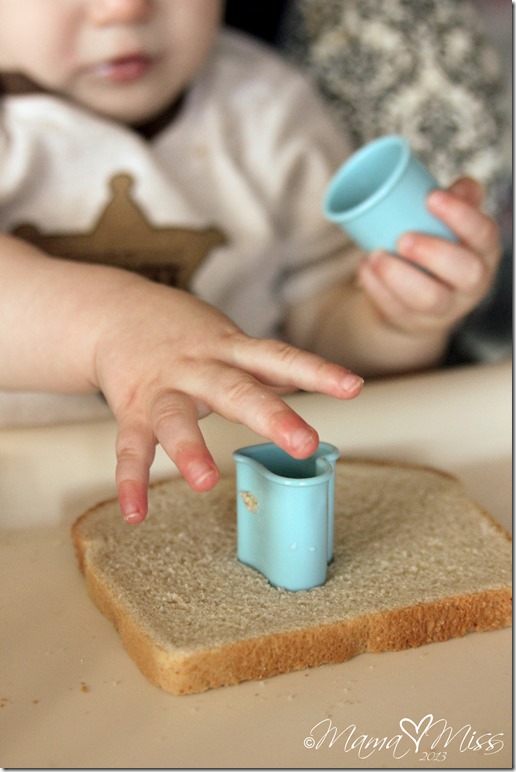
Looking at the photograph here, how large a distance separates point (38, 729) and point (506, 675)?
1.00ft

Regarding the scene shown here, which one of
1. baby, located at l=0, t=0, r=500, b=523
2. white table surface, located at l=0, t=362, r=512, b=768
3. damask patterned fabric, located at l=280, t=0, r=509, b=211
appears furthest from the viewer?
damask patterned fabric, located at l=280, t=0, r=509, b=211

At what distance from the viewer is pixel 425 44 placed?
136cm

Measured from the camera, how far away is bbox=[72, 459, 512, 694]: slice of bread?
644 mm

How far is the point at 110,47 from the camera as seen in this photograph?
1075 mm

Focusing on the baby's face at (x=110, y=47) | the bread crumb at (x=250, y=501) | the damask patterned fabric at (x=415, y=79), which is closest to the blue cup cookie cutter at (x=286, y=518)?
the bread crumb at (x=250, y=501)

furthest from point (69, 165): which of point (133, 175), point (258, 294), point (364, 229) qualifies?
point (364, 229)

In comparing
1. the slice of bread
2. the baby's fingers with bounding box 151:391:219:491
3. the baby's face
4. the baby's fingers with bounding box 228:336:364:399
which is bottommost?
the slice of bread

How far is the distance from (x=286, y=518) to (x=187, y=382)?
12 cm

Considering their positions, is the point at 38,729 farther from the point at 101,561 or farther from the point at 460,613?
the point at 460,613

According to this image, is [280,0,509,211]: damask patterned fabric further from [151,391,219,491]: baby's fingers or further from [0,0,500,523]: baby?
[151,391,219,491]: baby's fingers


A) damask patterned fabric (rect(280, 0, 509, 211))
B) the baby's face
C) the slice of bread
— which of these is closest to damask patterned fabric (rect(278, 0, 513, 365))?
damask patterned fabric (rect(280, 0, 509, 211))

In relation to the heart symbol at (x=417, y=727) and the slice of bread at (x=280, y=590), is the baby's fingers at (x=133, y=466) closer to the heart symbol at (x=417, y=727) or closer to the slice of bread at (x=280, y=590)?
the slice of bread at (x=280, y=590)

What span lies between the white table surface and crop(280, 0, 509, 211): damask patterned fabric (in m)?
0.67

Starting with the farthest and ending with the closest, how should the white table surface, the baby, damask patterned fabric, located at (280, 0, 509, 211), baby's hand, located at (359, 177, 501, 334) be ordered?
damask patterned fabric, located at (280, 0, 509, 211), baby's hand, located at (359, 177, 501, 334), the baby, the white table surface
